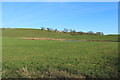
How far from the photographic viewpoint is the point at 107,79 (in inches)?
218

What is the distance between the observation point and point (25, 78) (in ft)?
17.9

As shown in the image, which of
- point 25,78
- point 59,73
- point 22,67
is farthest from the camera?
point 22,67

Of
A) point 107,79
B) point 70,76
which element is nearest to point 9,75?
point 70,76

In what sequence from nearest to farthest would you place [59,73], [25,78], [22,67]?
[25,78]
[59,73]
[22,67]

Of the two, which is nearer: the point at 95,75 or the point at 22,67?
the point at 95,75

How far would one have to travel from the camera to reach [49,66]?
680 cm

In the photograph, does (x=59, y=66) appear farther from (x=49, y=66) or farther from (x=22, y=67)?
(x=22, y=67)

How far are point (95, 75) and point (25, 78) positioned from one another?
2778 mm

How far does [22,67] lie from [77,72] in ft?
8.41

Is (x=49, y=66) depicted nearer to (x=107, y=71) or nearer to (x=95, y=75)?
(x=95, y=75)

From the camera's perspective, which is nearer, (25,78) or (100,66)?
(25,78)

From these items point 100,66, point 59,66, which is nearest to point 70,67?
point 59,66

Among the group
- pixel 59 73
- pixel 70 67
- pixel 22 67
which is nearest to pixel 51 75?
pixel 59 73

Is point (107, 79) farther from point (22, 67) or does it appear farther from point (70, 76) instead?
point (22, 67)
